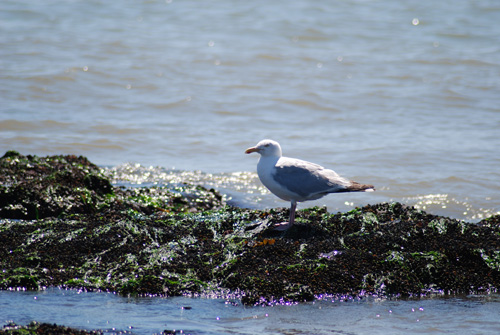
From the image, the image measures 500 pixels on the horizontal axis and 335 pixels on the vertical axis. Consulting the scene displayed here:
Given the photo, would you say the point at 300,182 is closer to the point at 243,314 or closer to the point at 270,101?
the point at 243,314

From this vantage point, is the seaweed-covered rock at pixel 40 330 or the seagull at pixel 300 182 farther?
the seagull at pixel 300 182

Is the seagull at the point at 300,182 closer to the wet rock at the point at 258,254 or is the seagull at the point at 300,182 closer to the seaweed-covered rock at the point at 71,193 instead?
the wet rock at the point at 258,254

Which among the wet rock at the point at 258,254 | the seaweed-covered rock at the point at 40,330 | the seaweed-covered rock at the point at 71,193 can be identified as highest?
the seaweed-covered rock at the point at 71,193

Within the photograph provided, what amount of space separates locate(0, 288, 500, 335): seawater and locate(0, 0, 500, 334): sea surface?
0.02 metres

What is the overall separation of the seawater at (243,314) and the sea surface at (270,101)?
22mm

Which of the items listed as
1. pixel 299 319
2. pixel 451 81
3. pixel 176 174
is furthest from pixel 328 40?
pixel 299 319

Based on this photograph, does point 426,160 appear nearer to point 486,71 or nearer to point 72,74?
point 486,71

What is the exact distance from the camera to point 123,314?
14.6 ft

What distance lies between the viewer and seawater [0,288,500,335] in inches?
169

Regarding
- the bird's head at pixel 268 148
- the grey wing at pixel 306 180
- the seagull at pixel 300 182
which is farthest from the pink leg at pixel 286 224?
the bird's head at pixel 268 148

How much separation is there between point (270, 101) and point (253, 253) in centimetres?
939

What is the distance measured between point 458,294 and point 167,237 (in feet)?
8.46

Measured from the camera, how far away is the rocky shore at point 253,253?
5.06 meters

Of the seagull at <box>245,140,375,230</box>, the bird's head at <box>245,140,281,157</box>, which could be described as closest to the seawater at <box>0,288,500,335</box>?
the seagull at <box>245,140,375,230</box>
